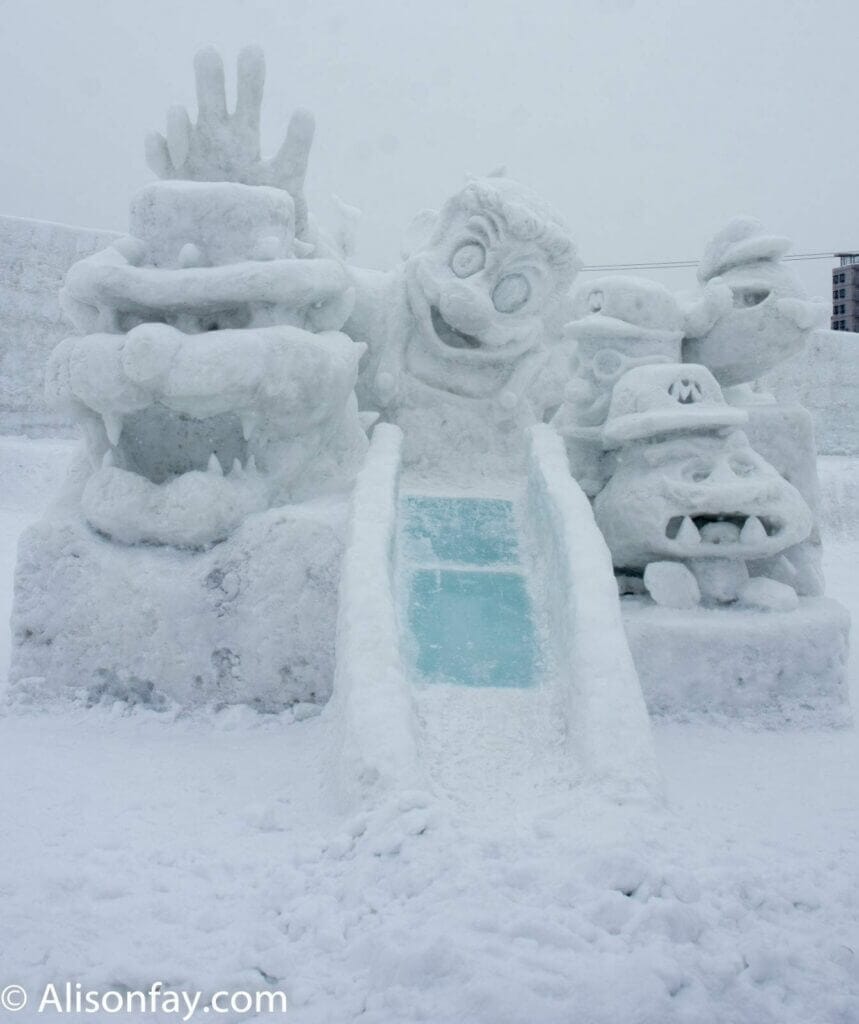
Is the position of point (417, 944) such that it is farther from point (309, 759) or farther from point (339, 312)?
point (339, 312)

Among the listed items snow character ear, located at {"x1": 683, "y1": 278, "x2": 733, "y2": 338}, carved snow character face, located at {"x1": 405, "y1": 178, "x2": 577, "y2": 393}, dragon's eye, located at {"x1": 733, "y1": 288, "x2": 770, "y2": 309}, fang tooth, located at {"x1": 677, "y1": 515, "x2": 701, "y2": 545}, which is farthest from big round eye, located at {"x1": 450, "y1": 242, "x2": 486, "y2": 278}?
fang tooth, located at {"x1": 677, "y1": 515, "x2": 701, "y2": 545}

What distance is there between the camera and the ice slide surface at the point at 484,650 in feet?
6.09

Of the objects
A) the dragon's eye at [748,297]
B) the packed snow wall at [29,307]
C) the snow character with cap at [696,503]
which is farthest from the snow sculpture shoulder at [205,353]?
the packed snow wall at [29,307]

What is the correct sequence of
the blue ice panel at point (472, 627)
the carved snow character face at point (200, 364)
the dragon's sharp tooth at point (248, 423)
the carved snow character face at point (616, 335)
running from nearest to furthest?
1. the blue ice panel at point (472, 627)
2. the carved snow character face at point (200, 364)
3. the dragon's sharp tooth at point (248, 423)
4. the carved snow character face at point (616, 335)

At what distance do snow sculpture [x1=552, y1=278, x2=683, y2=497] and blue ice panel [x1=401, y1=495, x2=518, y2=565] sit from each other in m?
0.36

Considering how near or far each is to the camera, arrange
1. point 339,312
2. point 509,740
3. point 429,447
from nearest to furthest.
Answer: point 509,740 → point 339,312 → point 429,447

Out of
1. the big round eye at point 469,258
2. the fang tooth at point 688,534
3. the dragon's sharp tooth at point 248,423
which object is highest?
the big round eye at point 469,258

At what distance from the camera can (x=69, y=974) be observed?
49.0 inches

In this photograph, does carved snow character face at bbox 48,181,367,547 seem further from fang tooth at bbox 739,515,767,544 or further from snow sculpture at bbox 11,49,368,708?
fang tooth at bbox 739,515,767,544

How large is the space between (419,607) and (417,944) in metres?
1.35

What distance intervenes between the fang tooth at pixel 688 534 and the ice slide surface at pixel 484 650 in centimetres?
33

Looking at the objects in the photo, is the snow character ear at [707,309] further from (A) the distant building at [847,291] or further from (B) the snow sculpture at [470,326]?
(A) the distant building at [847,291]

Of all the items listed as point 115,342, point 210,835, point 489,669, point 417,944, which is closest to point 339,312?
point 115,342

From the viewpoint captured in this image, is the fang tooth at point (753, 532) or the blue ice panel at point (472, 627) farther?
the fang tooth at point (753, 532)
